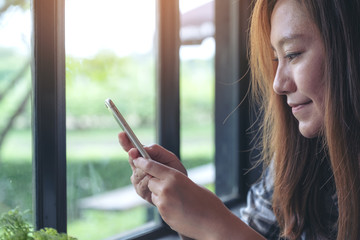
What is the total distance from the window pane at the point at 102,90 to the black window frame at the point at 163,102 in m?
0.05

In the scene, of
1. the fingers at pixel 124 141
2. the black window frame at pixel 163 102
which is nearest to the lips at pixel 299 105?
the black window frame at pixel 163 102

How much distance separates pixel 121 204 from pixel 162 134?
103 centimetres

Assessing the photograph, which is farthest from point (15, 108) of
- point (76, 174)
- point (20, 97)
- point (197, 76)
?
point (197, 76)

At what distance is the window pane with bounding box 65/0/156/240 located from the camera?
1.02m

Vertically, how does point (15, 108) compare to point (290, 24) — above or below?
below

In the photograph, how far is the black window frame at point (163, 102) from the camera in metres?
0.88

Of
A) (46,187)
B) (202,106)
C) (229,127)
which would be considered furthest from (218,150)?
(202,106)

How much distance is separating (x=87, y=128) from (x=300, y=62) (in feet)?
2.92

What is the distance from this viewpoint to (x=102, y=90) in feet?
4.41

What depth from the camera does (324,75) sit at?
2.68 ft

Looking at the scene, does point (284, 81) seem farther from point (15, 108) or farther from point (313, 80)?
point (15, 108)

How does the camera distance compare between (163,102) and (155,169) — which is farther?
(163,102)

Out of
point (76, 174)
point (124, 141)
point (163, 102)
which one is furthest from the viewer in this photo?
point (163, 102)

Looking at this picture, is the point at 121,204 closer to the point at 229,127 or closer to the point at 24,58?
the point at 229,127
